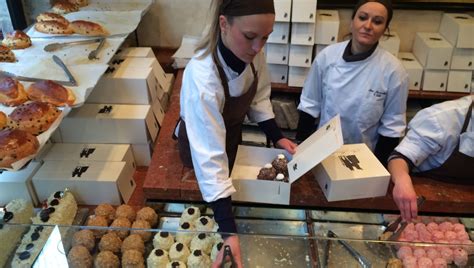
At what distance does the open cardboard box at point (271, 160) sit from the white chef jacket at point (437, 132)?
0.40 m

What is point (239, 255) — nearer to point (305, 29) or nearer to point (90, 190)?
point (90, 190)

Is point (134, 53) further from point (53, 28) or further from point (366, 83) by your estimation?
point (366, 83)

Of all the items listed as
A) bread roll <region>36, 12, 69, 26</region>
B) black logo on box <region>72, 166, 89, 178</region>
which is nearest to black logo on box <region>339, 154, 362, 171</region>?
black logo on box <region>72, 166, 89, 178</region>

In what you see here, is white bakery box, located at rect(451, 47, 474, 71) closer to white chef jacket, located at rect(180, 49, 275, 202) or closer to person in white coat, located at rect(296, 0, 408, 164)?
person in white coat, located at rect(296, 0, 408, 164)

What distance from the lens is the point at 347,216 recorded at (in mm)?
1645

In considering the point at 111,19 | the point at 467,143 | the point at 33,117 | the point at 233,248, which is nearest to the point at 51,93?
the point at 33,117

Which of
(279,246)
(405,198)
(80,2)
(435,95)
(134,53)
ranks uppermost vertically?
(80,2)

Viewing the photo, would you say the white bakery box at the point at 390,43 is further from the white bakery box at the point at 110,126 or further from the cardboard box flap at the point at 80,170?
the cardboard box flap at the point at 80,170

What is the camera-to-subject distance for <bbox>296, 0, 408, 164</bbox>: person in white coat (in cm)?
192

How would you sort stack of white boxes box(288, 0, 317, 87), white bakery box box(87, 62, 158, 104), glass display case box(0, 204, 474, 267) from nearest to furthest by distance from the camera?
1. glass display case box(0, 204, 474, 267)
2. white bakery box box(87, 62, 158, 104)
3. stack of white boxes box(288, 0, 317, 87)

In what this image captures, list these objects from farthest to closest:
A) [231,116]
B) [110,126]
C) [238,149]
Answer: [110,126] < [238,149] < [231,116]

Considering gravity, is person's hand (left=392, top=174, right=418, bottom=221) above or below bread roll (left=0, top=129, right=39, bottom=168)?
below

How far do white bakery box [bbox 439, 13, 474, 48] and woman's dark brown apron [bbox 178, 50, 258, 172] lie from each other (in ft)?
5.31

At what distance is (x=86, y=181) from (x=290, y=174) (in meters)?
0.93
